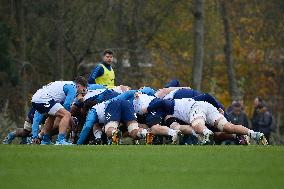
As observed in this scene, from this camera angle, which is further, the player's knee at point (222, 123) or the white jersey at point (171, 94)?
the white jersey at point (171, 94)

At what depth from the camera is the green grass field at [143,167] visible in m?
12.5

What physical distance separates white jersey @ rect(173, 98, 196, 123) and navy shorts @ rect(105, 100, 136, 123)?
838 millimetres

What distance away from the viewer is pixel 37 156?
15.5 metres

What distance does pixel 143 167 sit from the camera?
1408 centimetres

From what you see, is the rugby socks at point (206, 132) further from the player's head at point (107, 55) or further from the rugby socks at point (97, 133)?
the player's head at point (107, 55)

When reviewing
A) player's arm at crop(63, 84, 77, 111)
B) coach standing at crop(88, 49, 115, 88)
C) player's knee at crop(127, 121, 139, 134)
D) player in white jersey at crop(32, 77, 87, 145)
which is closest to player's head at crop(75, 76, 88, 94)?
player in white jersey at crop(32, 77, 87, 145)

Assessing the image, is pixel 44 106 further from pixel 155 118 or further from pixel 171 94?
pixel 171 94

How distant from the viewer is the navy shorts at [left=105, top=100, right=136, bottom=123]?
21078mm

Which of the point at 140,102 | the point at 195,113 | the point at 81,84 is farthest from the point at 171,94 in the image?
the point at 195,113

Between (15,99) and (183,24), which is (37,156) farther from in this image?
(183,24)

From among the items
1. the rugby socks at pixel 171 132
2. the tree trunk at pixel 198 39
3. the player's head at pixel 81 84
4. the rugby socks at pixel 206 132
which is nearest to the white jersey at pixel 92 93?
the player's head at pixel 81 84

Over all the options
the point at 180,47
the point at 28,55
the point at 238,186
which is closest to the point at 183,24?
the point at 180,47

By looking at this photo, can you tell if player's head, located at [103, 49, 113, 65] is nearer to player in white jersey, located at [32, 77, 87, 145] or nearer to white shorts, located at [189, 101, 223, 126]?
player in white jersey, located at [32, 77, 87, 145]

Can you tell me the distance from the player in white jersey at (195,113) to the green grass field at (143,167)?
2.77 m
